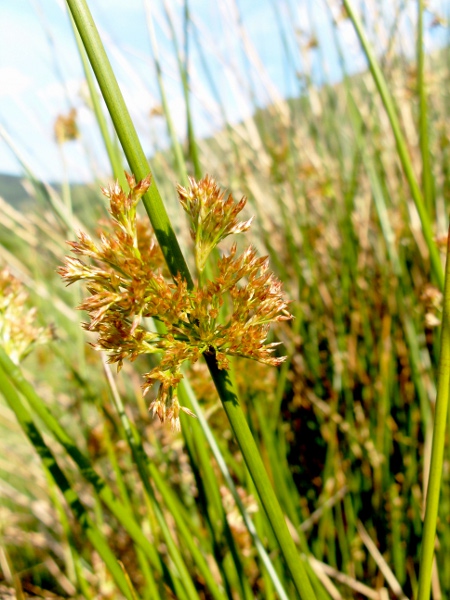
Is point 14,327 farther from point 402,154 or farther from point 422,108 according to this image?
point 422,108

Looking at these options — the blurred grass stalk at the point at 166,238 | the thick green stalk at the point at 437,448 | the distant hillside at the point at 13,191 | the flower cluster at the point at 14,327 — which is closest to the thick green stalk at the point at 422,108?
the thick green stalk at the point at 437,448

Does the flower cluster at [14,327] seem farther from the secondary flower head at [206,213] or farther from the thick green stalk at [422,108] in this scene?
the thick green stalk at [422,108]

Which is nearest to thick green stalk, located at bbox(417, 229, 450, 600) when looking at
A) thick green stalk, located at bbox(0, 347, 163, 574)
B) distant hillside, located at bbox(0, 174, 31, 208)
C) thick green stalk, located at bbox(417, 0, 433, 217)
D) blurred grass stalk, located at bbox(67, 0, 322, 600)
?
blurred grass stalk, located at bbox(67, 0, 322, 600)

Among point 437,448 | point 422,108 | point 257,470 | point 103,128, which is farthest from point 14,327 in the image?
point 422,108

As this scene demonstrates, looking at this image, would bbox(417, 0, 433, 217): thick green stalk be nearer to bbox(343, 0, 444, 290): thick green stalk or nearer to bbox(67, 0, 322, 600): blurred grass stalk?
bbox(343, 0, 444, 290): thick green stalk

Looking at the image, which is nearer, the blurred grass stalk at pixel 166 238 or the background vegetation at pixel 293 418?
the blurred grass stalk at pixel 166 238

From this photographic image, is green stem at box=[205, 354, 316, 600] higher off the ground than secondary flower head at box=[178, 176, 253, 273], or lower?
lower
